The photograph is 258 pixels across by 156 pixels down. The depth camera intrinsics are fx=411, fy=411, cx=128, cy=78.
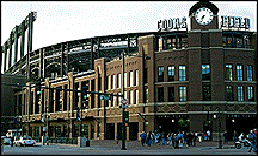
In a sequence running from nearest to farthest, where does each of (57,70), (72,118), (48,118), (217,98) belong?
(217,98)
(72,118)
(48,118)
(57,70)

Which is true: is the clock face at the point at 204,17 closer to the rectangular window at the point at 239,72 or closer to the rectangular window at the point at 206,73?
the rectangular window at the point at 206,73

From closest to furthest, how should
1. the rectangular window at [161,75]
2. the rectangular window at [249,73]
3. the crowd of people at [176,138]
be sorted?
1. the crowd of people at [176,138]
2. the rectangular window at [249,73]
3. the rectangular window at [161,75]

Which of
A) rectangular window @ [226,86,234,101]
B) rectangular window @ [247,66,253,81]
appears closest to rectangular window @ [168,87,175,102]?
rectangular window @ [226,86,234,101]

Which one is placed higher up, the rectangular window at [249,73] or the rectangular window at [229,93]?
the rectangular window at [249,73]

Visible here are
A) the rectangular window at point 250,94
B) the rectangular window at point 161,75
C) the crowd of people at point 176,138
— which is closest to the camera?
the crowd of people at point 176,138

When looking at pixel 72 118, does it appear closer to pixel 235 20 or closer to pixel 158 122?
pixel 158 122

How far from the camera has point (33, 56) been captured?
109 metres

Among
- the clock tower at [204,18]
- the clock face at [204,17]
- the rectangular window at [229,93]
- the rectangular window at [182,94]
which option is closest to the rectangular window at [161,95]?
the rectangular window at [182,94]

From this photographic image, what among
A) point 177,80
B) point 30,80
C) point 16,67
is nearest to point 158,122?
point 177,80

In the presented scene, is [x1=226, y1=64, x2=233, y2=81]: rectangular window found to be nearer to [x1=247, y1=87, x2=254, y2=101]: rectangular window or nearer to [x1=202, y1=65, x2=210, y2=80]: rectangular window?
[x1=202, y1=65, x2=210, y2=80]: rectangular window

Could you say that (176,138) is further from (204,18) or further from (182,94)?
(204,18)

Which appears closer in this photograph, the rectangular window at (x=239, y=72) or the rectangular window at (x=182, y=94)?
the rectangular window at (x=182, y=94)

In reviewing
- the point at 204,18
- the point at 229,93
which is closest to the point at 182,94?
the point at 229,93

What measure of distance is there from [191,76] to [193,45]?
4814mm
